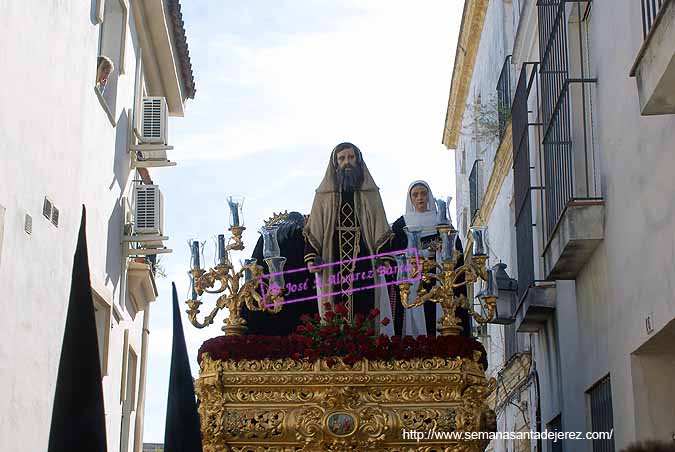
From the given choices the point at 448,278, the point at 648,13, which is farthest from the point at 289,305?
the point at 648,13

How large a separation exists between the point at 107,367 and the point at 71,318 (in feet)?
21.9

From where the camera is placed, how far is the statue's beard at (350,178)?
9844mm

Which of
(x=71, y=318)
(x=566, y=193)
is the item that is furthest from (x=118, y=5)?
(x=71, y=318)

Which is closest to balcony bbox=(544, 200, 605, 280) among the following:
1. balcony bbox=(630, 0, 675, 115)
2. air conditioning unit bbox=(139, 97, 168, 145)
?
balcony bbox=(630, 0, 675, 115)

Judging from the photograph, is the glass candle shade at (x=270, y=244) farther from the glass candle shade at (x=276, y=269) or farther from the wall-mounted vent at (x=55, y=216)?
the wall-mounted vent at (x=55, y=216)

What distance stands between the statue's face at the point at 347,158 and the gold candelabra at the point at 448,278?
1.21 meters

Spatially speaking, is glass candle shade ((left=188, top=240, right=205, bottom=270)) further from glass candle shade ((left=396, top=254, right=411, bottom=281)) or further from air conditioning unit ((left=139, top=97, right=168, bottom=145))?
air conditioning unit ((left=139, top=97, right=168, bottom=145))

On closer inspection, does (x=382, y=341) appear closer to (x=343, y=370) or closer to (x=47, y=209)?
(x=343, y=370)

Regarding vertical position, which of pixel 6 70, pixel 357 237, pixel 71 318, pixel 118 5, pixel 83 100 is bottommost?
pixel 71 318

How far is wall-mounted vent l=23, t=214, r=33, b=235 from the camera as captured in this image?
8719 mm

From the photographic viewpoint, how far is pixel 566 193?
32.5 feet

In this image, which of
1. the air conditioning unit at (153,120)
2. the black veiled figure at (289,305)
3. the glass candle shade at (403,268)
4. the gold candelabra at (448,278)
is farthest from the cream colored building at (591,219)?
the air conditioning unit at (153,120)

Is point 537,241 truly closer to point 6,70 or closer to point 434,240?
point 434,240

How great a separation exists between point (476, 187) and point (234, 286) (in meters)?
10.3
